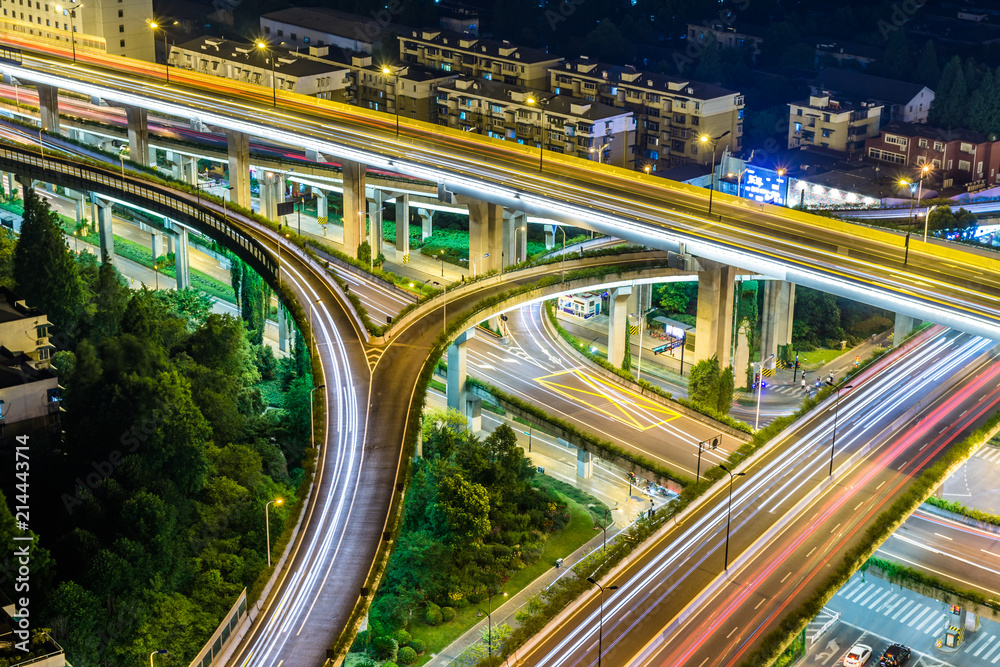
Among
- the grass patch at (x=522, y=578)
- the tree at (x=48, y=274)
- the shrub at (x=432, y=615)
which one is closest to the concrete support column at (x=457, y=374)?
the grass patch at (x=522, y=578)

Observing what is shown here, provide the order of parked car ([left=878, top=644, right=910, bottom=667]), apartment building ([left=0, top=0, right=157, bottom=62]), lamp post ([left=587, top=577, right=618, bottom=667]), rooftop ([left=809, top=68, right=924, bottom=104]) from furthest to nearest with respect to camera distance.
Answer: apartment building ([left=0, top=0, right=157, bottom=62]) < rooftop ([left=809, top=68, right=924, bottom=104]) < parked car ([left=878, top=644, right=910, bottom=667]) < lamp post ([left=587, top=577, right=618, bottom=667])

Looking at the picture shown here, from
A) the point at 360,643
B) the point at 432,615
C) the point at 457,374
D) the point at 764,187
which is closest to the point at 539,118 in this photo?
the point at 764,187

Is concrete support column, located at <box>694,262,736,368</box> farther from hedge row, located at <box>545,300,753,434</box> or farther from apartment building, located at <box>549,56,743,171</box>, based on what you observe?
apartment building, located at <box>549,56,743,171</box>

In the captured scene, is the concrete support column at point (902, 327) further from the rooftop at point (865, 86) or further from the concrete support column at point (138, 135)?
the concrete support column at point (138, 135)

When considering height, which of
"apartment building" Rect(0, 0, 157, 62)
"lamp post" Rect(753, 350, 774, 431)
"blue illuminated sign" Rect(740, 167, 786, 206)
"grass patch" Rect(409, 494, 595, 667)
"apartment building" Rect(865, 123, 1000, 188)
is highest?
"apartment building" Rect(0, 0, 157, 62)

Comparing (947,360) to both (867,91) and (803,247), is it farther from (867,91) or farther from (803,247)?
(867,91)

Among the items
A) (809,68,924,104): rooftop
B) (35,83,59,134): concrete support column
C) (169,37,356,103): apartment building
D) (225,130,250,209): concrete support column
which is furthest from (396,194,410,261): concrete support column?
(809,68,924,104): rooftop

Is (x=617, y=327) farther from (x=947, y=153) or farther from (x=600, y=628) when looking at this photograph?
(x=947, y=153)
